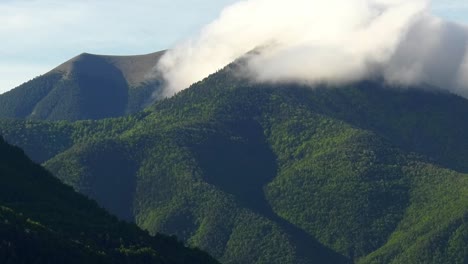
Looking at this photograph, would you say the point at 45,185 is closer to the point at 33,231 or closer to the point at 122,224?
the point at 122,224

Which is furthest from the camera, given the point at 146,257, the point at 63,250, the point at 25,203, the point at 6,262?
the point at 25,203

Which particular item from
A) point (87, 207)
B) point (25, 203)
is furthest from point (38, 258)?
point (87, 207)

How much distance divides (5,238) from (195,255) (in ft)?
131

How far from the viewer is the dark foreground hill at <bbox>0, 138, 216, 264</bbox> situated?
13562cm

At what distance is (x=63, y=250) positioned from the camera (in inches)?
5428

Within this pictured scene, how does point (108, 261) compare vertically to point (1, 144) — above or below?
below

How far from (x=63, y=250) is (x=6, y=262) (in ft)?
31.2

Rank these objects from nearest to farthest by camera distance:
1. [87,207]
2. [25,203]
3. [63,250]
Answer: [63,250] < [25,203] < [87,207]

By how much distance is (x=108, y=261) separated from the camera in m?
143

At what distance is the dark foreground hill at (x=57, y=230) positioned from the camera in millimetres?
135625

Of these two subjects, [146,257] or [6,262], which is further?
[146,257]

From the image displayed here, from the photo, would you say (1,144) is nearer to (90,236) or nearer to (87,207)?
(87,207)

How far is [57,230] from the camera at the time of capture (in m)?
152

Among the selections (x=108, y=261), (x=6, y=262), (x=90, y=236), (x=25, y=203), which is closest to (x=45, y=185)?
(x=25, y=203)
